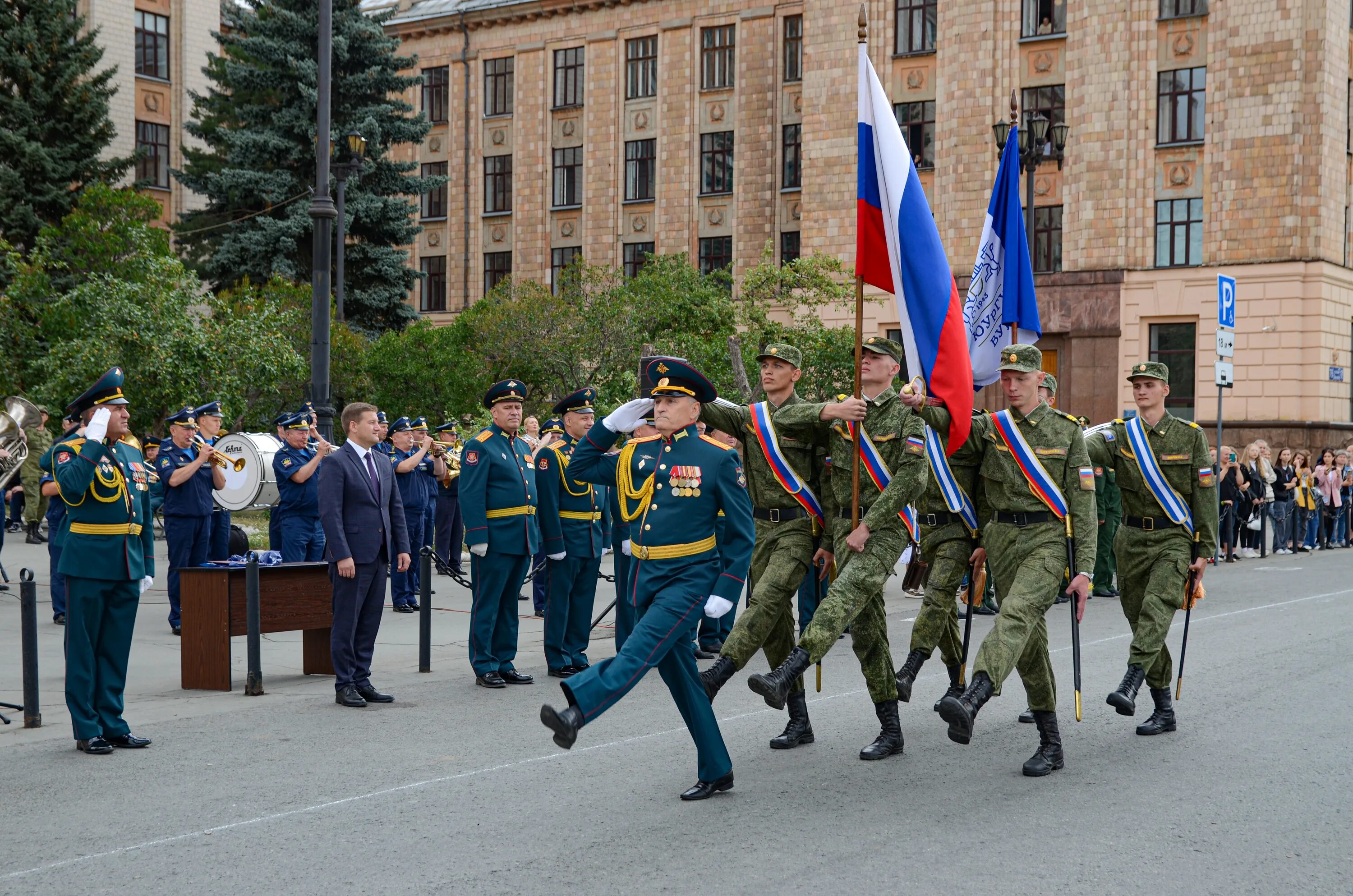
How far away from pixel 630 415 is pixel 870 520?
53.5 inches

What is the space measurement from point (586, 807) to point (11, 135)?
122 feet

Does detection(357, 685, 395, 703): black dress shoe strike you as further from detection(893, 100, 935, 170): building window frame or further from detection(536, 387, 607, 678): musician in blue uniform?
detection(893, 100, 935, 170): building window frame

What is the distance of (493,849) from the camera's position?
19.3 feet

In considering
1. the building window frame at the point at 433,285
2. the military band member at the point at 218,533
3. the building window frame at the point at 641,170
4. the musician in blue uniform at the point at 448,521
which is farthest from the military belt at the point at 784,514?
the building window frame at the point at 433,285

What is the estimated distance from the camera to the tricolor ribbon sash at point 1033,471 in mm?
7840

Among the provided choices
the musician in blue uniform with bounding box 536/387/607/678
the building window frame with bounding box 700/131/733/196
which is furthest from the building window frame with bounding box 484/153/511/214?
the musician in blue uniform with bounding box 536/387/607/678

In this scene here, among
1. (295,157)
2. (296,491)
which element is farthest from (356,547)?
(295,157)

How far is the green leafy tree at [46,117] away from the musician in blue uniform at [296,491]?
2641cm

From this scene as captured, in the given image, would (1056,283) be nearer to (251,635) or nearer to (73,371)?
(73,371)

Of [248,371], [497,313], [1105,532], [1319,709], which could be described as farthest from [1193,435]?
[497,313]

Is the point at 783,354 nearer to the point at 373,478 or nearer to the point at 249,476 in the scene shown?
the point at 373,478

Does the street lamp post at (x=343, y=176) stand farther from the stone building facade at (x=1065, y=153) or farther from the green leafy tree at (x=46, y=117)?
the stone building facade at (x=1065, y=153)

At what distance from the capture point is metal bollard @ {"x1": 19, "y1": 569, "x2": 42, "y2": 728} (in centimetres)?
855

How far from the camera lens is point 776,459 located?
306 inches
